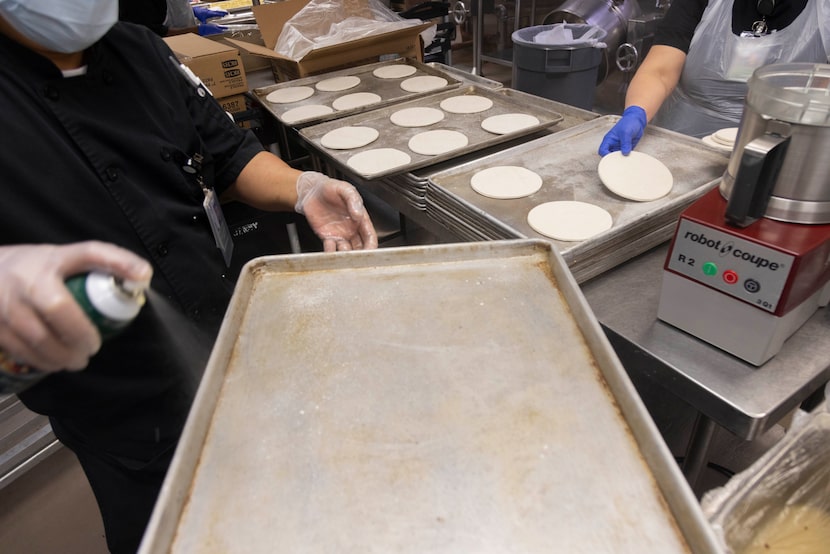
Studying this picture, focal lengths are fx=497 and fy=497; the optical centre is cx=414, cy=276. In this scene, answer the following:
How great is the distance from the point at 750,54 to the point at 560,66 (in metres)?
0.99

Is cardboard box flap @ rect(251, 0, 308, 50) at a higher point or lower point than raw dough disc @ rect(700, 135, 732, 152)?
higher

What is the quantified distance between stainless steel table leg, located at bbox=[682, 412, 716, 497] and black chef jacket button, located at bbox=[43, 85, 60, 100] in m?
1.42

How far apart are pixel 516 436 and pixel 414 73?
2.40 metres

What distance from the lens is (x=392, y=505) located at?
0.55m

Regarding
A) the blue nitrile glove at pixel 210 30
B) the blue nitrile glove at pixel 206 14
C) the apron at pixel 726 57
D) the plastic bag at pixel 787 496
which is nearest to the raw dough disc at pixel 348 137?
the apron at pixel 726 57

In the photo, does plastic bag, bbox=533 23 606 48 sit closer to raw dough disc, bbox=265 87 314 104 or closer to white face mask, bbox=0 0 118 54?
raw dough disc, bbox=265 87 314 104

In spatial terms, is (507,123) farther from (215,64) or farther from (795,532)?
(795,532)

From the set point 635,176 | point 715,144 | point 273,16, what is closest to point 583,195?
point 635,176

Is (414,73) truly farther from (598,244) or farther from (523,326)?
(523,326)

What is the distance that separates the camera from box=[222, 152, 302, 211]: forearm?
1.28m

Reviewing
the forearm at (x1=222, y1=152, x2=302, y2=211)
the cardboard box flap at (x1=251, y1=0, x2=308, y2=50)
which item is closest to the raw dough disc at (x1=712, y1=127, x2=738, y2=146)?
the forearm at (x1=222, y1=152, x2=302, y2=211)

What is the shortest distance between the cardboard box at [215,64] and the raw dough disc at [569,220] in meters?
1.73

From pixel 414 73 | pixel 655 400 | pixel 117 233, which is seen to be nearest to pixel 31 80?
pixel 117 233

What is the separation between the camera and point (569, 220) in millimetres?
1250
